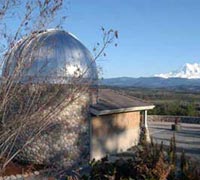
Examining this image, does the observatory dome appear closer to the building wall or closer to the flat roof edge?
the flat roof edge

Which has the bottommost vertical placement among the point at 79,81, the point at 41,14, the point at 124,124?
the point at 124,124

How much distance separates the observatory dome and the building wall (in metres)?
3.32

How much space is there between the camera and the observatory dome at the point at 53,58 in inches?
271

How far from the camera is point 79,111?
55.7 feet

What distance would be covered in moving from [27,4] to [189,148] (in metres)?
19.3

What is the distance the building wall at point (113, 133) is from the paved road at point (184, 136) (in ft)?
8.31

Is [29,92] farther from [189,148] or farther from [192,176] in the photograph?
[189,148]

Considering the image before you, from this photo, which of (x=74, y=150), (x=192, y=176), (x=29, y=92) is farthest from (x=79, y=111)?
(x=29, y=92)

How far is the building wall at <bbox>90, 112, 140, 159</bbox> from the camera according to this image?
733 inches

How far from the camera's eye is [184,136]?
96.8 feet

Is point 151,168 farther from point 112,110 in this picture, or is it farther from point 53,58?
point 112,110

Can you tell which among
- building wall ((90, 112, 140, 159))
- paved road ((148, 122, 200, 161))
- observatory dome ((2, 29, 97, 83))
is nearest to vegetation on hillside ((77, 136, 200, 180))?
observatory dome ((2, 29, 97, 83))

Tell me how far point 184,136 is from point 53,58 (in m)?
16.8

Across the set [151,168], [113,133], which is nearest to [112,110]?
[113,133]
